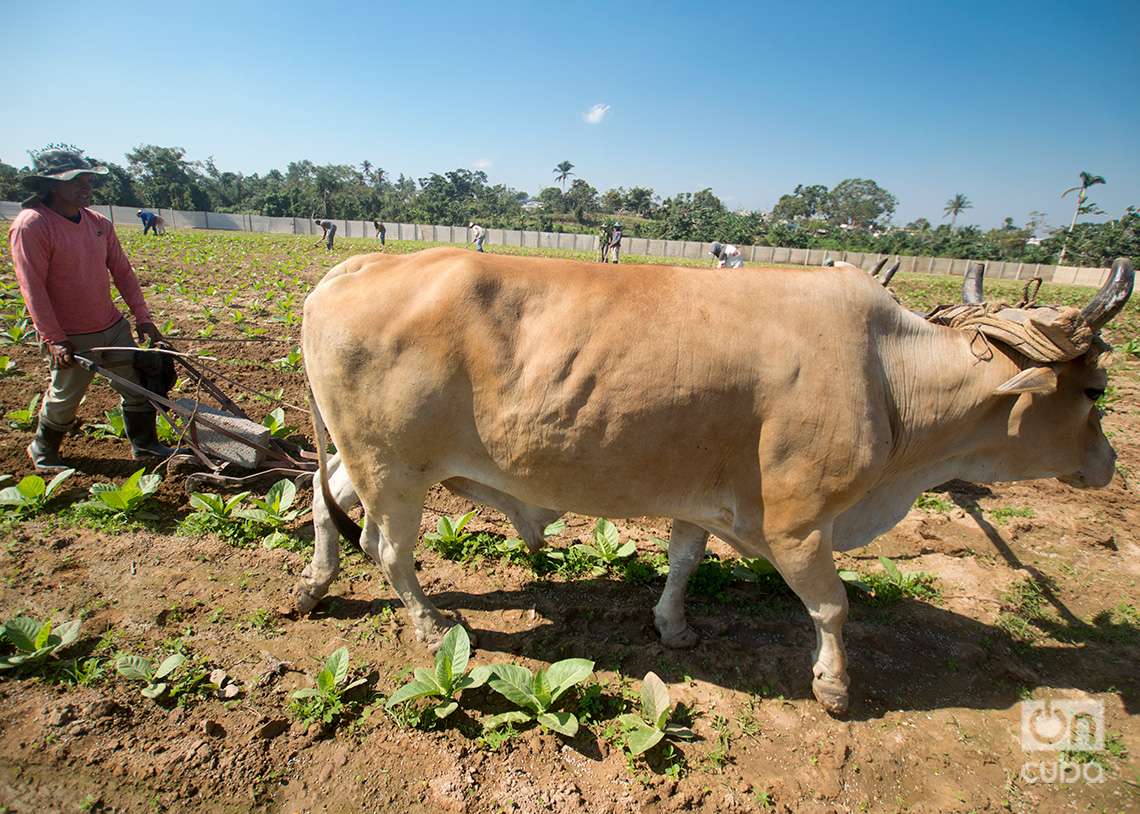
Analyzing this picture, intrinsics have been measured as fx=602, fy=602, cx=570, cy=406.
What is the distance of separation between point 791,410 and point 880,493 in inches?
45.0

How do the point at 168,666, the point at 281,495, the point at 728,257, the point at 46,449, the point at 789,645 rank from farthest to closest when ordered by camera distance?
the point at 728,257, the point at 46,449, the point at 281,495, the point at 789,645, the point at 168,666

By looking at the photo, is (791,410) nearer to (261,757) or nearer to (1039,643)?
(1039,643)

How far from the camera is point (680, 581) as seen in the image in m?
4.04

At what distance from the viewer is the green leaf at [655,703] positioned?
3.23 metres

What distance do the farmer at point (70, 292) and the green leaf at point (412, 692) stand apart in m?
3.99

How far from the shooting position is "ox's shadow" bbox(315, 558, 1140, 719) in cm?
380

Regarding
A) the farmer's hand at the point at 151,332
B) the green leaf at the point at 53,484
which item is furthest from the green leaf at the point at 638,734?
the farmer's hand at the point at 151,332

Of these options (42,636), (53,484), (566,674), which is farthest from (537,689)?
(53,484)

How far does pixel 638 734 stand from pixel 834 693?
1.22 meters

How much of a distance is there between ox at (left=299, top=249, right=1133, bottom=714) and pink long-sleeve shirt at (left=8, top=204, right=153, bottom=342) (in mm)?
3263

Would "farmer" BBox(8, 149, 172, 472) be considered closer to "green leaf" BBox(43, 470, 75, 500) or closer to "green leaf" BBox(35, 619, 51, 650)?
"green leaf" BBox(43, 470, 75, 500)

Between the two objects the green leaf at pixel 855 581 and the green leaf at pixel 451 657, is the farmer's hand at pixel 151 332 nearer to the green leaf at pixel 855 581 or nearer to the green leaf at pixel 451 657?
the green leaf at pixel 451 657

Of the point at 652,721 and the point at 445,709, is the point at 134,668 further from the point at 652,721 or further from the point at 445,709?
the point at 652,721

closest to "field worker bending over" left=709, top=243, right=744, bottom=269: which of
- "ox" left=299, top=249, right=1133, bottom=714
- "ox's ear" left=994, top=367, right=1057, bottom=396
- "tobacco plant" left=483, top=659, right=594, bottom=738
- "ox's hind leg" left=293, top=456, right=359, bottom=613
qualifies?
"ox" left=299, top=249, right=1133, bottom=714
